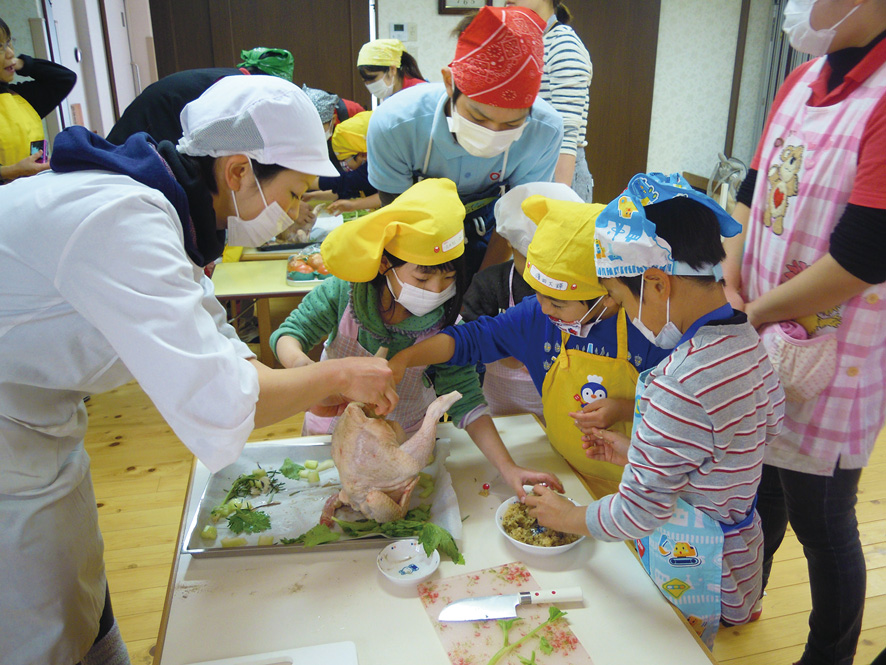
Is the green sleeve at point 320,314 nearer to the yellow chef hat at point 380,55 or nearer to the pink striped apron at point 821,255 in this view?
the pink striped apron at point 821,255

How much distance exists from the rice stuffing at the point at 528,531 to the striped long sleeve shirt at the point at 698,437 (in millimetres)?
88

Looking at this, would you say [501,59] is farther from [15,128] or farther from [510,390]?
[15,128]

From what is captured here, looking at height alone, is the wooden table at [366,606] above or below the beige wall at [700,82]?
below

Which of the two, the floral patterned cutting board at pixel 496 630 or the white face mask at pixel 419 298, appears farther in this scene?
the white face mask at pixel 419 298

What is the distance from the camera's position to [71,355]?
3.13ft

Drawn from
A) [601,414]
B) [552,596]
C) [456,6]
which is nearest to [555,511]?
[552,596]

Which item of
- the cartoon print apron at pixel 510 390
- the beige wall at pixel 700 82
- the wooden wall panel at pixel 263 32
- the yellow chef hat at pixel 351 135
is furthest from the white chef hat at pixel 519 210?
the beige wall at pixel 700 82

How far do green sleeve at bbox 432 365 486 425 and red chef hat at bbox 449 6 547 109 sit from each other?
0.73m

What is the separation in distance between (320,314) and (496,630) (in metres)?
Result: 0.97

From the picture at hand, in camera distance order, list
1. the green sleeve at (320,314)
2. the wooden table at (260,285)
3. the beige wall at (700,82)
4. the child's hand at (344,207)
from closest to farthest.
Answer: the green sleeve at (320,314)
the wooden table at (260,285)
the child's hand at (344,207)
the beige wall at (700,82)

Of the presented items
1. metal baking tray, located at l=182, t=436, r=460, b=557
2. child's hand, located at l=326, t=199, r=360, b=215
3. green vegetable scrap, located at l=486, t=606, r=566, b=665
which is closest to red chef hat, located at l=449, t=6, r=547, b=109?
metal baking tray, located at l=182, t=436, r=460, b=557

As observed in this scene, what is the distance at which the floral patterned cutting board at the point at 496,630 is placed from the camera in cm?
99

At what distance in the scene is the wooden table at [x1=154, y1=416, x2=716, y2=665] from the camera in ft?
3.31

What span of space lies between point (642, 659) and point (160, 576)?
1769 mm
